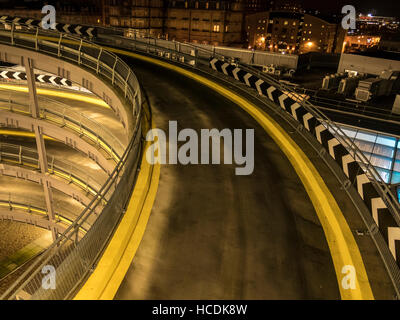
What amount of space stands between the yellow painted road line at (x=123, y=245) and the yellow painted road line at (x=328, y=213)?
4146 mm

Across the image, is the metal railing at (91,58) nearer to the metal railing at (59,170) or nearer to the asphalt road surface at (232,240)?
the asphalt road surface at (232,240)

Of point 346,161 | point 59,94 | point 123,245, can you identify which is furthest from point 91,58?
point 59,94

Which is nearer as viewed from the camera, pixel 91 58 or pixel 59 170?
pixel 91 58

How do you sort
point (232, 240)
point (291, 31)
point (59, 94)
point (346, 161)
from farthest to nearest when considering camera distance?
point (291, 31) → point (59, 94) → point (346, 161) → point (232, 240)

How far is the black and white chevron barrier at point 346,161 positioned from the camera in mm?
6978

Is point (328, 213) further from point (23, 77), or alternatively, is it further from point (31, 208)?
point (23, 77)

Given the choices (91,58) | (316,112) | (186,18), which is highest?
(186,18)

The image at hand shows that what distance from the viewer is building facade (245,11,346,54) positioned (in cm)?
12069

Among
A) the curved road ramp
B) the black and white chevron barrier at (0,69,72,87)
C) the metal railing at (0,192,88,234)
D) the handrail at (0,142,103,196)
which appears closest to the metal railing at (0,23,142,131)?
the curved road ramp

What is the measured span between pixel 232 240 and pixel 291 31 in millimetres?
129779

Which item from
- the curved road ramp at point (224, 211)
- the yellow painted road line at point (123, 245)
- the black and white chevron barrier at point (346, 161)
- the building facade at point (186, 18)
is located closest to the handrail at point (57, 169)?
the curved road ramp at point (224, 211)

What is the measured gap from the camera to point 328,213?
819cm

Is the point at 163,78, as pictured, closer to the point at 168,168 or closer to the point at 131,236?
the point at 168,168

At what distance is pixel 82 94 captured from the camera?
31.3m
